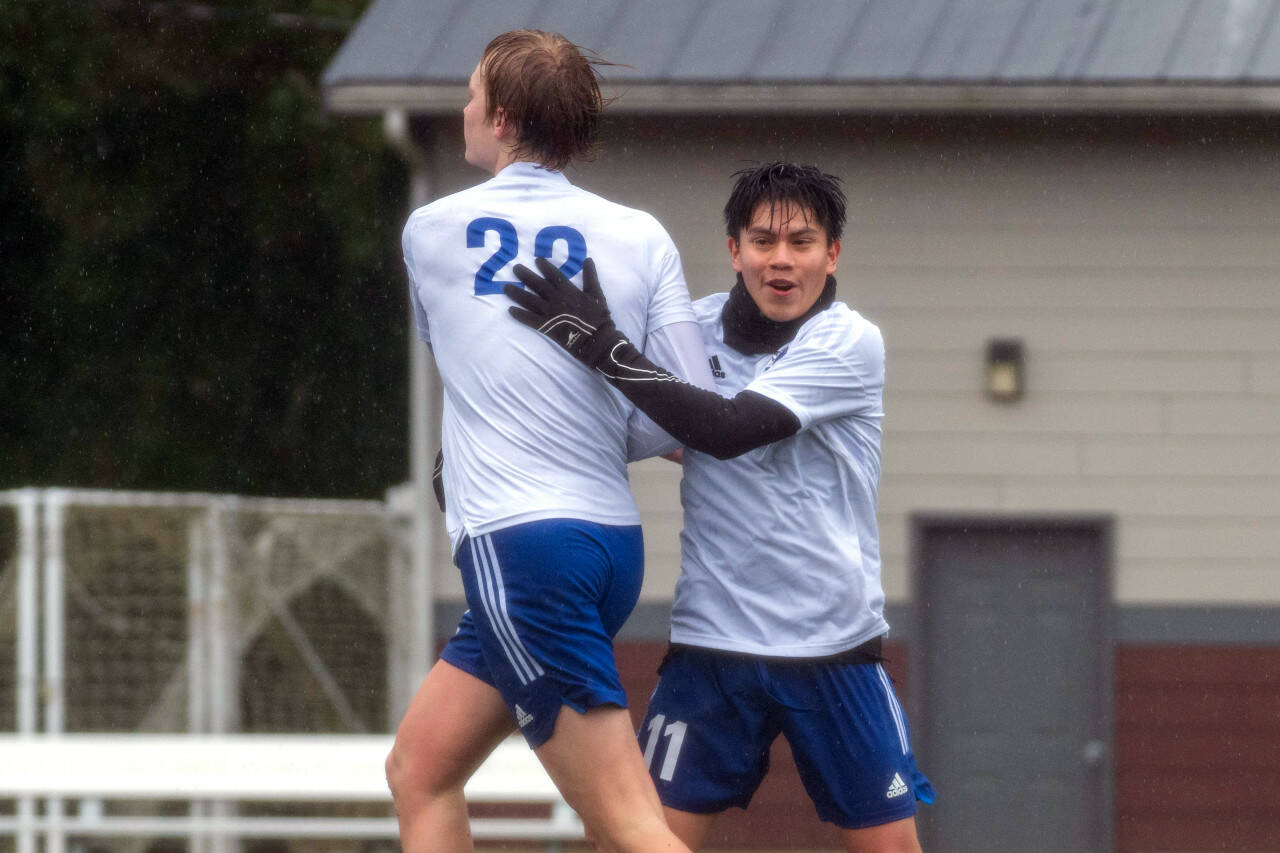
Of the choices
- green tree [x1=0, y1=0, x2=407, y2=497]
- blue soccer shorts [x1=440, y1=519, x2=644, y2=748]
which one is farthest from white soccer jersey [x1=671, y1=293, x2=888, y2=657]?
green tree [x1=0, y1=0, x2=407, y2=497]

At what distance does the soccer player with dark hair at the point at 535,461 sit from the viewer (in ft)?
10.1

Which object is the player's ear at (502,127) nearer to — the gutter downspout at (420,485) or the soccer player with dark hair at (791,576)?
the soccer player with dark hair at (791,576)

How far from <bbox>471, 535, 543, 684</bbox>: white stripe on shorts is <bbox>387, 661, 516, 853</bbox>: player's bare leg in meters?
0.19

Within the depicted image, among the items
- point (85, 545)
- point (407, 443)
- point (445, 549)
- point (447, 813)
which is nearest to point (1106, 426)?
point (445, 549)

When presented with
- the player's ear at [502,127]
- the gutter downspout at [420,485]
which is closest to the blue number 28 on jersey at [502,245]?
the player's ear at [502,127]

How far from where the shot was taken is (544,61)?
316 cm

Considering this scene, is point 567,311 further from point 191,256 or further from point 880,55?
point 191,256

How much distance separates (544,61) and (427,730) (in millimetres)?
1187

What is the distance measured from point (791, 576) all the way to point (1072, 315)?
6184 millimetres

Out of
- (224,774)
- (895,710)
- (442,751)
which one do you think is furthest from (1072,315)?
(442,751)

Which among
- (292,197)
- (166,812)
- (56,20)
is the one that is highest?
(56,20)

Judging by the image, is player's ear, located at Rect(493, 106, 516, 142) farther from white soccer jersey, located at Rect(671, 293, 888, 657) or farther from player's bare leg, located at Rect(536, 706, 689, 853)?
player's bare leg, located at Rect(536, 706, 689, 853)

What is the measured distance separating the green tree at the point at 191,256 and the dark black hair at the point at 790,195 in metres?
18.4

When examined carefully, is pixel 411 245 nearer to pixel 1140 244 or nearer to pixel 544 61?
pixel 544 61
